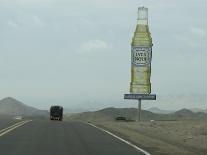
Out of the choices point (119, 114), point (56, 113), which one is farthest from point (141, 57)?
point (119, 114)

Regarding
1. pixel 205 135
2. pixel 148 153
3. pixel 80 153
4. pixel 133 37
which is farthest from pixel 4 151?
pixel 133 37

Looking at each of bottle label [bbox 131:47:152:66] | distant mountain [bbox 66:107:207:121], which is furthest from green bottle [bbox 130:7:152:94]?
distant mountain [bbox 66:107:207:121]

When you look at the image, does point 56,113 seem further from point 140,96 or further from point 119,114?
point 119,114

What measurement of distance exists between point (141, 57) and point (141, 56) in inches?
5.4

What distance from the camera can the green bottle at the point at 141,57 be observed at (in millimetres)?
75000

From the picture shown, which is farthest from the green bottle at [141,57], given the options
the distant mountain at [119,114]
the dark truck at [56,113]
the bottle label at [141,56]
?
the distant mountain at [119,114]

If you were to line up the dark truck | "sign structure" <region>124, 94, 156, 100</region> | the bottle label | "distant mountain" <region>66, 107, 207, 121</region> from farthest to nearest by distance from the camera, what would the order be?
"distant mountain" <region>66, 107, 207, 121</region> → the dark truck → "sign structure" <region>124, 94, 156, 100</region> → the bottle label

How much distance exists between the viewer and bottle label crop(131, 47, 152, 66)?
246 ft

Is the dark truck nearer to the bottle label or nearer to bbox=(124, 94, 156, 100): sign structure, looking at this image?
bbox=(124, 94, 156, 100): sign structure

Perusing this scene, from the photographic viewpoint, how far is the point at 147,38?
75.3 metres

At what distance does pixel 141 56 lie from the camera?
7525 centimetres

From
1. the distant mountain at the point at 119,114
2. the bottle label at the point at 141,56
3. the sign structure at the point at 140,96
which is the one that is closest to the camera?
the bottle label at the point at 141,56

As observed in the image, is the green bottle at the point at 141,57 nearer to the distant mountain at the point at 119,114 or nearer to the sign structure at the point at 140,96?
the sign structure at the point at 140,96

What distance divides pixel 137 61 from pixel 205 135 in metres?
40.6
